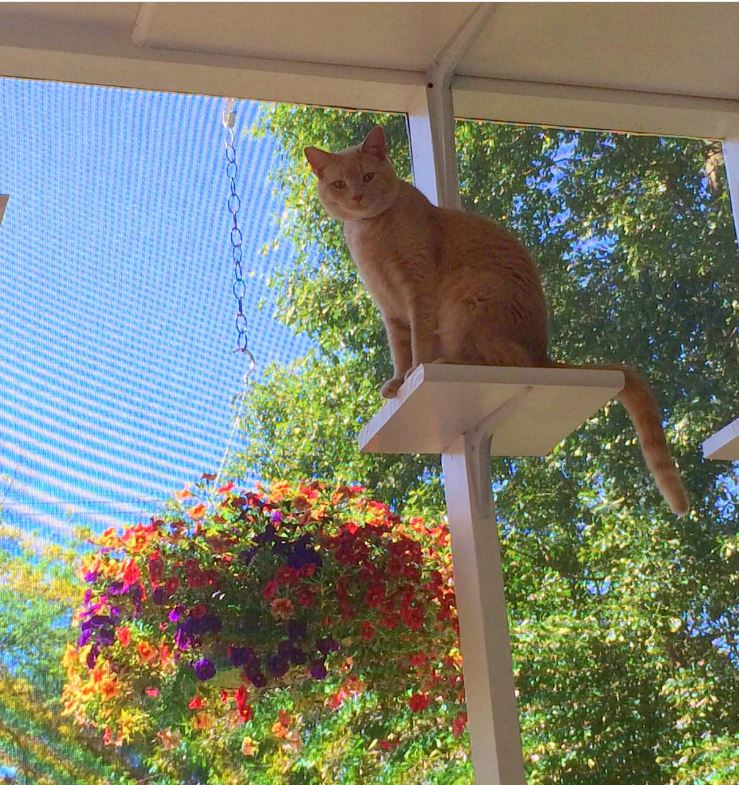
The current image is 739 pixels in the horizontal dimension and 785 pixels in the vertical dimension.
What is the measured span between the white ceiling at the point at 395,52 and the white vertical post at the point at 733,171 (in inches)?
4.7

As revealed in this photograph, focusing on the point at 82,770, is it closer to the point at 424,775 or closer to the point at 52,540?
the point at 52,540

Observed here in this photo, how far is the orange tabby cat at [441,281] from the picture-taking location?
175 cm

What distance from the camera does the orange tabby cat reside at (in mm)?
1746

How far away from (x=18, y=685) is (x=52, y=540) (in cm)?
25

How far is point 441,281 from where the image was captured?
1.85 meters

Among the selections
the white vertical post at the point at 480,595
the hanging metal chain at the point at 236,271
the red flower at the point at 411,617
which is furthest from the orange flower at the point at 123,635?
the white vertical post at the point at 480,595

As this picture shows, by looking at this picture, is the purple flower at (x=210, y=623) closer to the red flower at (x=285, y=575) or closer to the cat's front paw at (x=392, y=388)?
the red flower at (x=285, y=575)

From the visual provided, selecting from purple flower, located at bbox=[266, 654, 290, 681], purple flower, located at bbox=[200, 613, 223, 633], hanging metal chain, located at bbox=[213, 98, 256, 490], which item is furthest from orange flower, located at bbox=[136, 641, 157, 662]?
hanging metal chain, located at bbox=[213, 98, 256, 490]

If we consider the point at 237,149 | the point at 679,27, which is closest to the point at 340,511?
the point at 237,149

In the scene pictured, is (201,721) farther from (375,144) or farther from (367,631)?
(375,144)

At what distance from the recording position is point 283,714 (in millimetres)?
1838

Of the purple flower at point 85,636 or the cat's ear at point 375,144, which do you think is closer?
the purple flower at point 85,636

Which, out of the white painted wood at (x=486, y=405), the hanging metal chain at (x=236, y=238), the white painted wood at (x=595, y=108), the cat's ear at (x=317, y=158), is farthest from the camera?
the white painted wood at (x=595, y=108)

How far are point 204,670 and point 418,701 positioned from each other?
0.41 metres
